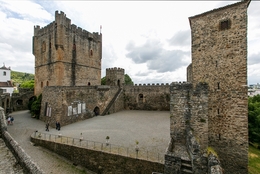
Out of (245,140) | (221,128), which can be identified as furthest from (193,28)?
(245,140)

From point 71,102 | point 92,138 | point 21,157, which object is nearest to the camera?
point 21,157

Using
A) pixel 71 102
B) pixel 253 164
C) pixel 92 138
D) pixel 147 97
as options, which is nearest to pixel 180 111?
pixel 92 138

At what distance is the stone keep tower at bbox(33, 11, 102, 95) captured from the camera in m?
18.1

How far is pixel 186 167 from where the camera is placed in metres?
5.86

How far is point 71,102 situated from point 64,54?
25.0ft

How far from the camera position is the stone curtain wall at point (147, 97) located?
21328mm

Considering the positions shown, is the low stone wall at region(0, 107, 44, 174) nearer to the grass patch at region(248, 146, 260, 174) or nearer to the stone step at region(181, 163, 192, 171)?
the stone step at region(181, 163, 192, 171)

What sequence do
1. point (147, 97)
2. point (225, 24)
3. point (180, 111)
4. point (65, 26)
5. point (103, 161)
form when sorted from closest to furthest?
point (180, 111) → point (103, 161) → point (225, 24) → point (65, 26) → point (147, 97)

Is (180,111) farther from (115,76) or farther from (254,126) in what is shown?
(115,76)

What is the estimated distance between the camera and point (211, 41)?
27.9ft

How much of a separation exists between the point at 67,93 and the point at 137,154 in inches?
396

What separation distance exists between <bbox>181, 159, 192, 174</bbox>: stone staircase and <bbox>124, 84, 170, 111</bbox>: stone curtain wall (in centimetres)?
1542

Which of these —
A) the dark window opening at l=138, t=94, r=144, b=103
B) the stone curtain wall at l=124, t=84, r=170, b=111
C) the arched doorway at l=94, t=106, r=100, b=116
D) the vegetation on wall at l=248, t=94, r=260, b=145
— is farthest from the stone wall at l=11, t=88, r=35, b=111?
the vegetation on wall at l=248, t=94, r=260, b=145

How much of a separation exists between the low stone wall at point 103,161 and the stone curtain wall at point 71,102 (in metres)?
4.27
